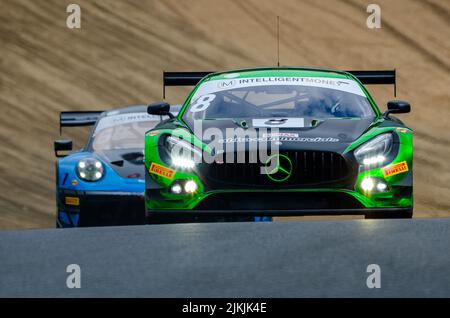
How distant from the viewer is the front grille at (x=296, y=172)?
9586mm

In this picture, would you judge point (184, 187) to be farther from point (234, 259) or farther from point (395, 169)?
point (234, 259)

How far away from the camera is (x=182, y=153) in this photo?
986 cm

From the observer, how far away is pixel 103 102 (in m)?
25.4

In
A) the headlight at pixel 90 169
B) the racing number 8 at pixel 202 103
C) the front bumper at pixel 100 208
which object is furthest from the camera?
the headlight at pixel 90 169

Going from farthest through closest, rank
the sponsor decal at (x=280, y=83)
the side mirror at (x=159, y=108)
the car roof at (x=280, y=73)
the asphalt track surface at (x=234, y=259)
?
the car roof at (x=280, y=73) < the sponsor decal at (x=280, y=83) < the side mirror at (x=159, y=108) < the asphalt track surface at (x=234, y=259)

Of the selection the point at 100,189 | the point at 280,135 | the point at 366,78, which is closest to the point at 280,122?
the point at 280,135

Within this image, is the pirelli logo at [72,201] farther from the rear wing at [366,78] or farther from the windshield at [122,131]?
the rear wing at [366,78]

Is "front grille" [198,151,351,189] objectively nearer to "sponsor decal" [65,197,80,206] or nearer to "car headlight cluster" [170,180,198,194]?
"car headlight cluster" [170,180,198,194]

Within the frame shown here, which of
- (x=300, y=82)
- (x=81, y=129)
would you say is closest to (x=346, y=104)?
(x=300, y=82)

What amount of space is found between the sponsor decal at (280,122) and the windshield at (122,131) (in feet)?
9.54

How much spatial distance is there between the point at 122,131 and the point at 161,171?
346cm

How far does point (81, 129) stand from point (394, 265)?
1733 cm

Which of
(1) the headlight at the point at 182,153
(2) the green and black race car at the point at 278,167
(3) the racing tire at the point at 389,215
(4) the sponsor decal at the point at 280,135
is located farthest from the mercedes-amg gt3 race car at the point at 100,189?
(3) the racing tire at the point at 389,215

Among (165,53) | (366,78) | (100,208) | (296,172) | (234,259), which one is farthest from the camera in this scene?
(165,53)
